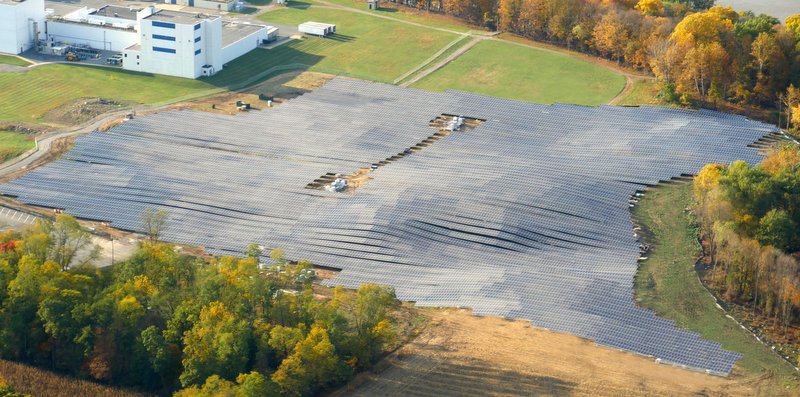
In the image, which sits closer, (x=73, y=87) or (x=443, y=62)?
(x=73, y=87)

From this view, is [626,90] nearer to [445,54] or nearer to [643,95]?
[643,95]

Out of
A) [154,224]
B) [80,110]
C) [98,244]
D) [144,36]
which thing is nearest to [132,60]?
[144,36]

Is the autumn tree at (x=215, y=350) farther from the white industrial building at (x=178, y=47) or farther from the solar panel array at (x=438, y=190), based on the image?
the white industrial building at (x=178, y=47)

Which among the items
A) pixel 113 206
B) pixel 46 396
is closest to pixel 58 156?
pixel 113 206

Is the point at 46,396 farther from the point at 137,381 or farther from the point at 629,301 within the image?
the point at 629,301

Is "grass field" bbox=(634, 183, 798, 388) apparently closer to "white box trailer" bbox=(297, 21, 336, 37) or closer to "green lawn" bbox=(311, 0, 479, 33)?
"green lawn" bbox=(311, 0, 479, 33)

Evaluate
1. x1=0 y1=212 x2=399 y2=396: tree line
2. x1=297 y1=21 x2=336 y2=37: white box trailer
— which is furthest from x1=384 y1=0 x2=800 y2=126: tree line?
x1=0 y1=212 x2=399 y2=396: tree line
